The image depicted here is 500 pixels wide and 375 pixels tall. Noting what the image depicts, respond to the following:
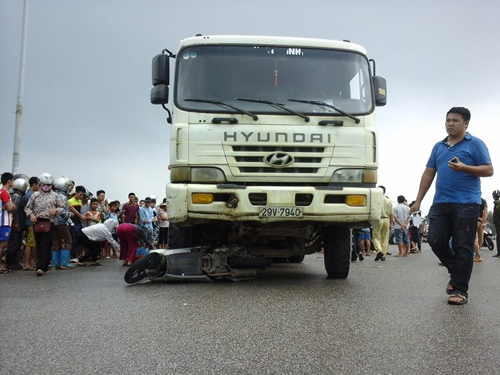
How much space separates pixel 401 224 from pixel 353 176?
10.1m

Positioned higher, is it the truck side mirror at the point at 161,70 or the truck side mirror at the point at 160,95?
the truck side mirror at the point at 161,70

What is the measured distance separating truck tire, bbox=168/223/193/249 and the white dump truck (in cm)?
55

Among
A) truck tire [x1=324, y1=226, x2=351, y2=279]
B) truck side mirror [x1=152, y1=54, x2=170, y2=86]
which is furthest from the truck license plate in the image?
truck side mirror [x1=152, y1=54, x2=170, y2=86]

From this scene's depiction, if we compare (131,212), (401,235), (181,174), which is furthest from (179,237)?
(401,235)

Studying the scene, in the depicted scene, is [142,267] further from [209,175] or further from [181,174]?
[209,175]

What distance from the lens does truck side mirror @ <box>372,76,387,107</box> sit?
332 inches

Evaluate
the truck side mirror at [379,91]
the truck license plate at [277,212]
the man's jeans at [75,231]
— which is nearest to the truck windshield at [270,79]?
the truck side mirror at [379,91]

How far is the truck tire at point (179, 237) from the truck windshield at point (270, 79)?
1.74 metres

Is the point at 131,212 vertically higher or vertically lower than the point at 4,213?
higher

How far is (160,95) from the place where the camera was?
27.4ft

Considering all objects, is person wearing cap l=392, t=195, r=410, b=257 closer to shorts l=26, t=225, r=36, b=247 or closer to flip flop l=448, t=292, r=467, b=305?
shorts l=26, t=225, r=36, b=247

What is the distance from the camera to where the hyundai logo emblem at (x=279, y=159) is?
7668mm

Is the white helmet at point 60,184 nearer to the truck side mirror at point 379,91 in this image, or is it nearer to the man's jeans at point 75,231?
the man's jeans at point 75,231

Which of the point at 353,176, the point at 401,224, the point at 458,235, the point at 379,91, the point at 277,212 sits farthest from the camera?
the point at 401,224
